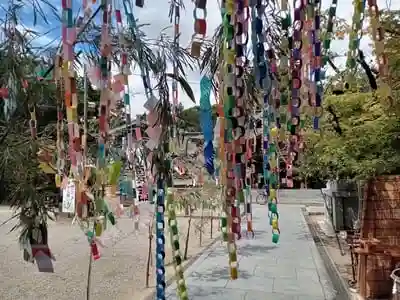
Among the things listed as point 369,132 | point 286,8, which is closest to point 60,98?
point 286,8

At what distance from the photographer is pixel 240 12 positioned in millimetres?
1109

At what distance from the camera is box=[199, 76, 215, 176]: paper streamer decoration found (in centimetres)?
120

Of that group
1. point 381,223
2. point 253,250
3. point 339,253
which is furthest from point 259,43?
point 339,253

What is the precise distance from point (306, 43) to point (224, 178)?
445 mm

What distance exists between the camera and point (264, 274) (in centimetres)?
514

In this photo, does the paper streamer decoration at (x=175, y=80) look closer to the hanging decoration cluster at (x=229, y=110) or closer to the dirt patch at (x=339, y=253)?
the hanging decoration cluster at (x=229, y=110)

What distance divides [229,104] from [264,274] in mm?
4315

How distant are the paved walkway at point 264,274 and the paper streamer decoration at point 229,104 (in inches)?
120

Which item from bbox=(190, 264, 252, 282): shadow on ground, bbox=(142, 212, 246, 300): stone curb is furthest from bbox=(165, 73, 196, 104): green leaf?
bbox=(190, 264, 252, 282): shadow on ground

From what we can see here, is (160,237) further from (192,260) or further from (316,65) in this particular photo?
(192,260)

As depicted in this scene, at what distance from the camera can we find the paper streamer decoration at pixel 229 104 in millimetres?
1087

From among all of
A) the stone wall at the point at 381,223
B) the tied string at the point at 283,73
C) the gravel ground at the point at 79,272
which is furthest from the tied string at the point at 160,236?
the stone wall at the point at 381,223

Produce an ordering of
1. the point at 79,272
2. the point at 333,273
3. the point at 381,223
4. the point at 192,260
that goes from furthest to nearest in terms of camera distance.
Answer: the point at 192,260
the point at 79,272
the point at 333,273
the point at 381,223

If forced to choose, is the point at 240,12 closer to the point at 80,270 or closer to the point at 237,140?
the point at 237,140
